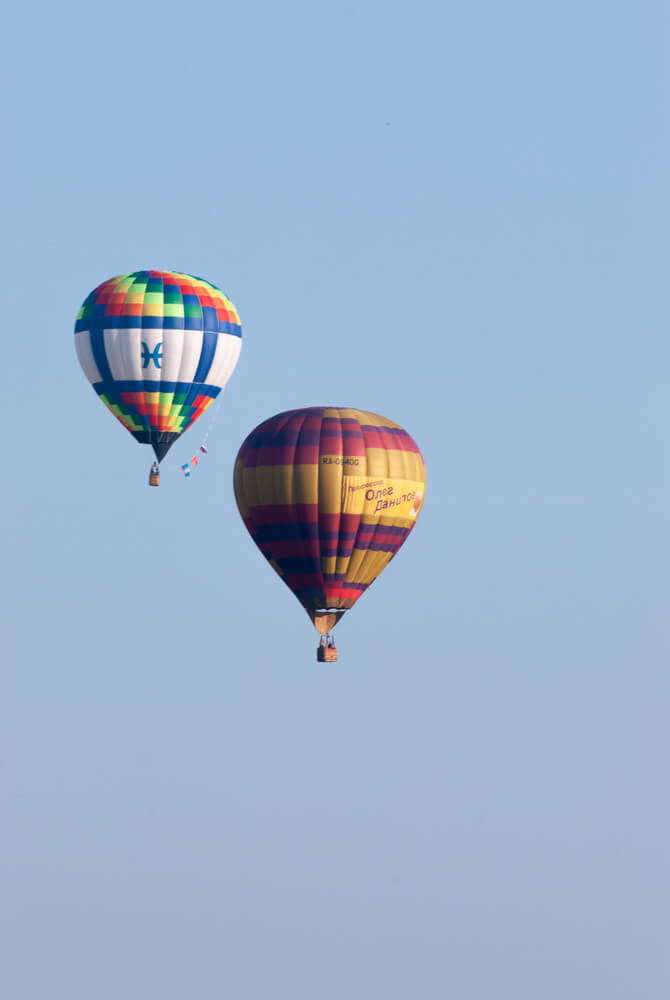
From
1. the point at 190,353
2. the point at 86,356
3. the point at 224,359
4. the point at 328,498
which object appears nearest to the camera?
the point at 328,498

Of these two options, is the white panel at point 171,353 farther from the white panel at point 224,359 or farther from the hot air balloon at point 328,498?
the hot air balloon at point 328,498

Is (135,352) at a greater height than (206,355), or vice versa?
(206,355)

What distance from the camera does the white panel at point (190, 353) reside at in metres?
81.9

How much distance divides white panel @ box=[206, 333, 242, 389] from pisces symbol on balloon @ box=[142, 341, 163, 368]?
194 cm

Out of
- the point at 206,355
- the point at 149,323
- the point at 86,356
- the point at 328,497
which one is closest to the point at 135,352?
the point at 149,323

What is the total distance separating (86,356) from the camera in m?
82.6

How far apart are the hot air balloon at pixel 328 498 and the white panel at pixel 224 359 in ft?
30.0

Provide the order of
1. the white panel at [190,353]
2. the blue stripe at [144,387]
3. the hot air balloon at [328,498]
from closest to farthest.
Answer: the hot air balloon at [328,498], the white panel at [190,353], the blue stripe at [144,387]

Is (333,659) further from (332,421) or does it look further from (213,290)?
(213,290)

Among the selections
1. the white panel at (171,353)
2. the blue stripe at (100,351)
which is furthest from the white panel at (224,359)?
the blue stripe at (100,351)

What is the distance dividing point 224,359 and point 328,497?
12.3m

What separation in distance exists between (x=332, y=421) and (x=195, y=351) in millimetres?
10487

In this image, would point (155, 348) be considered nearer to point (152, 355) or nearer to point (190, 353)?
point (152, 355)

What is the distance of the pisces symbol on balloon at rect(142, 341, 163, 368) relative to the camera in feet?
267
